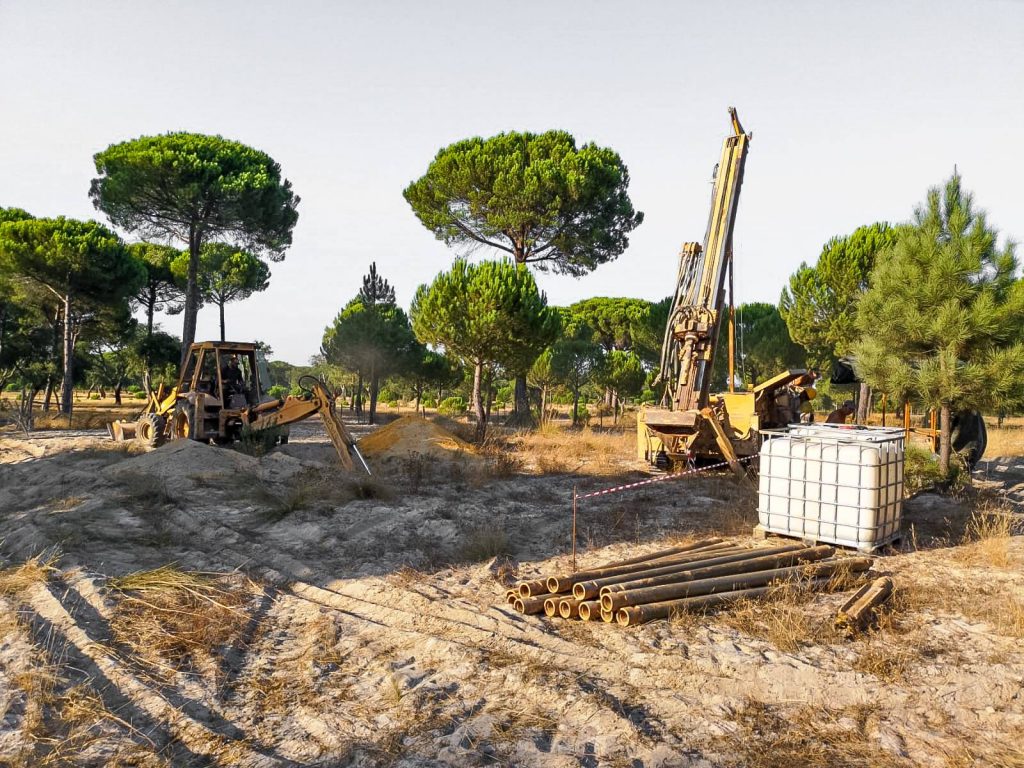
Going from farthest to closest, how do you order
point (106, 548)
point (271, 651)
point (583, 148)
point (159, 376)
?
point (159, 376) → point (583, 148) → point (106, 548) → point (271, 651)

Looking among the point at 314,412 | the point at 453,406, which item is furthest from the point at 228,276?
the point at 314,412

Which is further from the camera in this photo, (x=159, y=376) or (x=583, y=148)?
(x=159, y=376)

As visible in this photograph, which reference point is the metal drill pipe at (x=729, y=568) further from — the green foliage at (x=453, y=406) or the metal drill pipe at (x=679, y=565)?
the green foliage at (x=453, y=406)

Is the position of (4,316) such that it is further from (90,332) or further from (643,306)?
(643,306)

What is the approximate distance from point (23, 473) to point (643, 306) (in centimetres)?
4263

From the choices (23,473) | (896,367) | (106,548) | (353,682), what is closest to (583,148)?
(896,367)

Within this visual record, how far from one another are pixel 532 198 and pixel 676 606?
2188 cm

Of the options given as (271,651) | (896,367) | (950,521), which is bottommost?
(271,651)

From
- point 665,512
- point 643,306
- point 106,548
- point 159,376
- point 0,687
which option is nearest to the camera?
point 0,687

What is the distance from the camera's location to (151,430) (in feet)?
49.1

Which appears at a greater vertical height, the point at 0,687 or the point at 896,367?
the point at 896,367

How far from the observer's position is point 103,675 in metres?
4.49

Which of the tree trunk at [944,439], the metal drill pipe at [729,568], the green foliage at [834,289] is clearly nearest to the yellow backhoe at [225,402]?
the metal drill pipe at [729,568]

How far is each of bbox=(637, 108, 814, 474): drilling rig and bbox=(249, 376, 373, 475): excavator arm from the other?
5237 millimetres
